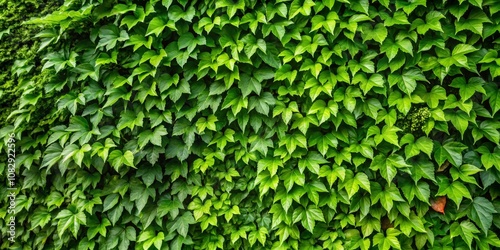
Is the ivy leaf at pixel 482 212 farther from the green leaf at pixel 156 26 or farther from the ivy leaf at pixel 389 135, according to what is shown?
the green leaf at pixel 156 26

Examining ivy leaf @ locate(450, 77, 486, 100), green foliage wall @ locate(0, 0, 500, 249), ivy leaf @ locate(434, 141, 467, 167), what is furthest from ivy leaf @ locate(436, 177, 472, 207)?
ivy leaf @ locate(450, 77, 486, 100)

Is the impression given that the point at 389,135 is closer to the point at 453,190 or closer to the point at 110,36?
the point at 453,190

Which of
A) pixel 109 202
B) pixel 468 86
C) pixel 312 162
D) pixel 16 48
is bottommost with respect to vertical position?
pixel 109 202

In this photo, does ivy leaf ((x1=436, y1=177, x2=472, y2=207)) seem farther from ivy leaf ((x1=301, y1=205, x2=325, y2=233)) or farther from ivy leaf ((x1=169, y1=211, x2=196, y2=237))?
ivy leaf ((x1=169, y1=211, x2=196, y2=237))

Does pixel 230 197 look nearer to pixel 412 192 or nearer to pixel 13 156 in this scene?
pixel 412 192

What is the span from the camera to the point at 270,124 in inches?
92.3

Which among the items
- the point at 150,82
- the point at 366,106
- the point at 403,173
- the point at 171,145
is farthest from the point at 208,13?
the point at 403,173

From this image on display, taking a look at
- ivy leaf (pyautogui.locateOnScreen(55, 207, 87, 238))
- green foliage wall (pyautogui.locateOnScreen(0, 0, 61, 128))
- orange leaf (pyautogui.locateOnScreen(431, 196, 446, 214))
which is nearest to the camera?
orange leaf (pyautogui.locateOnScreen(431, 196, 446, 214))

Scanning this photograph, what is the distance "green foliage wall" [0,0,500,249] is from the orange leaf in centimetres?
1

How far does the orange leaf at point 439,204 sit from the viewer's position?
224cm

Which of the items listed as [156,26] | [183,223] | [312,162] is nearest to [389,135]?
[312,162]

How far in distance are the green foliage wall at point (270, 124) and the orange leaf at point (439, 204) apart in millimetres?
11

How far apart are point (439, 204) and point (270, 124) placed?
1154mm

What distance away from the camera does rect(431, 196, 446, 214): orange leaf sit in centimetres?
224
